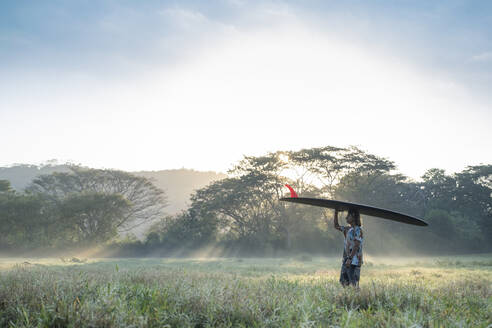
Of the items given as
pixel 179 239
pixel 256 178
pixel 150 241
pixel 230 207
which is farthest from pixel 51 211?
pixel 256 178

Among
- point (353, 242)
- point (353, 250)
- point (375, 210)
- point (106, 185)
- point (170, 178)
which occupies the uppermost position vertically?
point (170, 178)

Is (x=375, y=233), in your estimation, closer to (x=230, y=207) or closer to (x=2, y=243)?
(x=230, y=207)

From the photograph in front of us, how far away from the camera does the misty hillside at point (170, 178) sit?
323 feet

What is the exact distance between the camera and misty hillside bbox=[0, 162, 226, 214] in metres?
98.4

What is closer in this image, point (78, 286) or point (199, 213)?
point (78, 286)

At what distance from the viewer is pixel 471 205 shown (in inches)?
1912

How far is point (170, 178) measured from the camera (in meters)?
113

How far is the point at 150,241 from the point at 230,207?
1015cm

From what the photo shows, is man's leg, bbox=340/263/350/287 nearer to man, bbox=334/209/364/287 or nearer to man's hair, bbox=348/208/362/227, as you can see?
man, bbox=334/209/364/287

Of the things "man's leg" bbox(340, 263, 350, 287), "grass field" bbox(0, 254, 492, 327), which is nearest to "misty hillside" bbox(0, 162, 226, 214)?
"man's leg" bbox(340, 263, 350, 287)

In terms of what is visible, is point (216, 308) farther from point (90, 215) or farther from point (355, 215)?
point (90, 215)

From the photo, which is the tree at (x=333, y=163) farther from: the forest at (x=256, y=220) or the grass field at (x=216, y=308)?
the grass field at (x=216, y=308)

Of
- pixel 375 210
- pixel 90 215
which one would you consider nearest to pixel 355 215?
pixel 375 210

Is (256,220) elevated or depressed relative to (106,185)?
depressed
